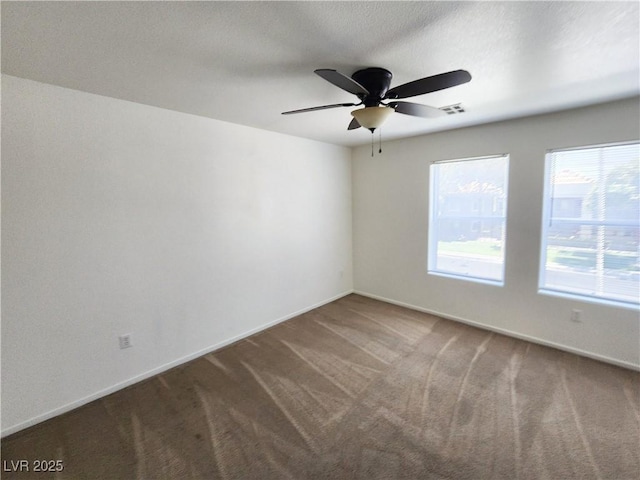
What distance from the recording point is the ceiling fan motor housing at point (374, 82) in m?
1.85

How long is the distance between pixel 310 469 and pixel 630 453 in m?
2.00

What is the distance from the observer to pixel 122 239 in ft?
7.87

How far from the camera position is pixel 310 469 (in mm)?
1677

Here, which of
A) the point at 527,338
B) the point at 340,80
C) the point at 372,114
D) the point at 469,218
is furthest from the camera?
the point at 469,218

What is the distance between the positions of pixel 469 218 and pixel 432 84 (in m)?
2.43

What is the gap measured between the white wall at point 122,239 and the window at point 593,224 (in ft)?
9.88

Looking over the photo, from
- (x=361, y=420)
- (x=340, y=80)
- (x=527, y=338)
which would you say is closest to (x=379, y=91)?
(x=340, y=80)

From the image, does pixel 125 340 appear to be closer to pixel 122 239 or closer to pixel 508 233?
pixel 122 239

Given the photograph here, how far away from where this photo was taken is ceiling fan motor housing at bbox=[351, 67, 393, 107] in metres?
1.85

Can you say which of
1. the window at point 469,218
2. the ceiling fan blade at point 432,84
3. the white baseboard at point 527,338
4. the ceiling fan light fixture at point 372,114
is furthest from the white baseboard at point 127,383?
the ceiling fan blade at point 432,84

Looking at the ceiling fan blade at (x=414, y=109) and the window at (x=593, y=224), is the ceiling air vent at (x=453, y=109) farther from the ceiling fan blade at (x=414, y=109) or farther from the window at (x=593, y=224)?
the window at (x=593, y=224)

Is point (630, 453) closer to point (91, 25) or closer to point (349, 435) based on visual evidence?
point (349, 435)

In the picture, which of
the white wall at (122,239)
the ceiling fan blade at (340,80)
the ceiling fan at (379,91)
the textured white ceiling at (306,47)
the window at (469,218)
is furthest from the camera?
the window at (469,218)

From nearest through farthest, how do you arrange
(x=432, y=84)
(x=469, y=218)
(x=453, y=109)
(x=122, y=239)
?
(x=432, y=84) < (x=122, y=239) < (x=453, y=109) < (x=469, y=218)
